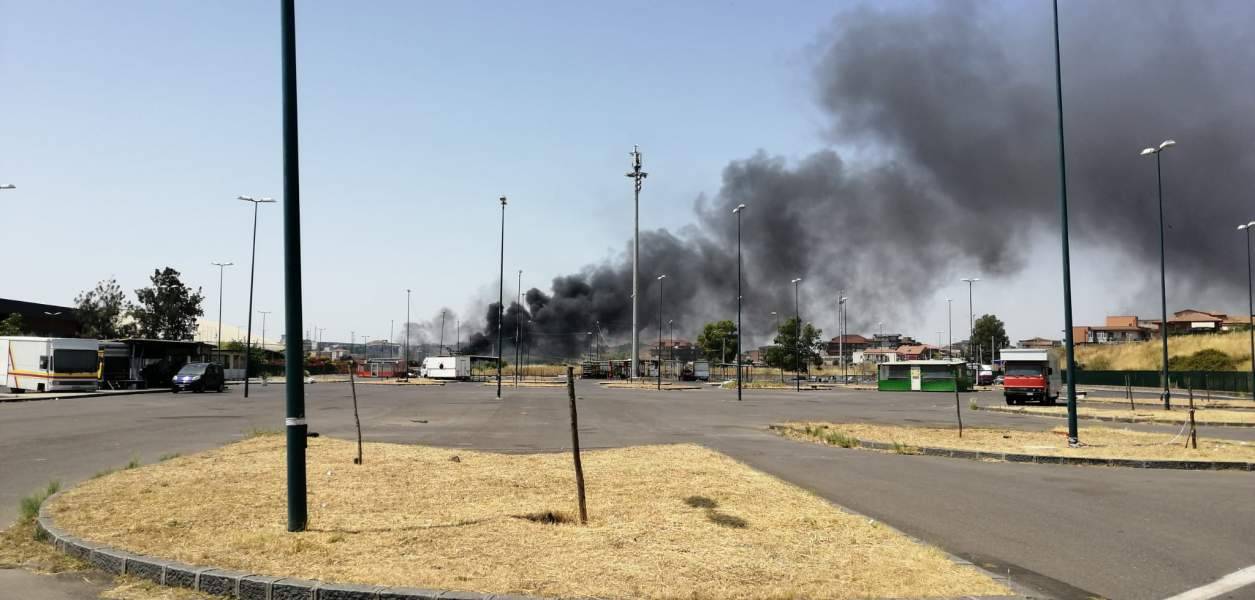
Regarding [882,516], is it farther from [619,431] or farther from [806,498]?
[619,431]

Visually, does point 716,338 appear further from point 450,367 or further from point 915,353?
point 915,353

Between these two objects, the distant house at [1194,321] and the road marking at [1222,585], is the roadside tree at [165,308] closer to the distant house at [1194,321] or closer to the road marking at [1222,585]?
the road marking at [1222,585]

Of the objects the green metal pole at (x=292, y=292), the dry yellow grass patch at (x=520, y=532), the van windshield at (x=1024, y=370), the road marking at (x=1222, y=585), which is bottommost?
the road marking at (x=1222, y=585)

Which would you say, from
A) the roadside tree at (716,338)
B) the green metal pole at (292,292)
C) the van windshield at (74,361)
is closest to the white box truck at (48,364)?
the van windshield at (74,361)

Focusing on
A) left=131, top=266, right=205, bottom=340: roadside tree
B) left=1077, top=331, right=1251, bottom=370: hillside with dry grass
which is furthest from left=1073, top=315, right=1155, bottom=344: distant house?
left=131, top=266, right=205, bottom=340: roadside tree

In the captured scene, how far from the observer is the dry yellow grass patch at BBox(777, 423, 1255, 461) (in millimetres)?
15258

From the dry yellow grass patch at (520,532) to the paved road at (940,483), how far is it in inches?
41.0

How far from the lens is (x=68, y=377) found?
136 feet

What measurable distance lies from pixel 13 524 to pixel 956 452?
48.1 ft

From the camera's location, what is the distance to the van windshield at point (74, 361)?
135 feet

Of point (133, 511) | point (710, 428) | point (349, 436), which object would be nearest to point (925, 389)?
point (710, 428)

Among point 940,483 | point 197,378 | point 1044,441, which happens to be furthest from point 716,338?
point 940,483

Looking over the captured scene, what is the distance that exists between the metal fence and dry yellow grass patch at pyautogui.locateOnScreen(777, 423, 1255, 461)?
1300 inches

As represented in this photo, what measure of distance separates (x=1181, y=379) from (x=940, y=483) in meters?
67.8
